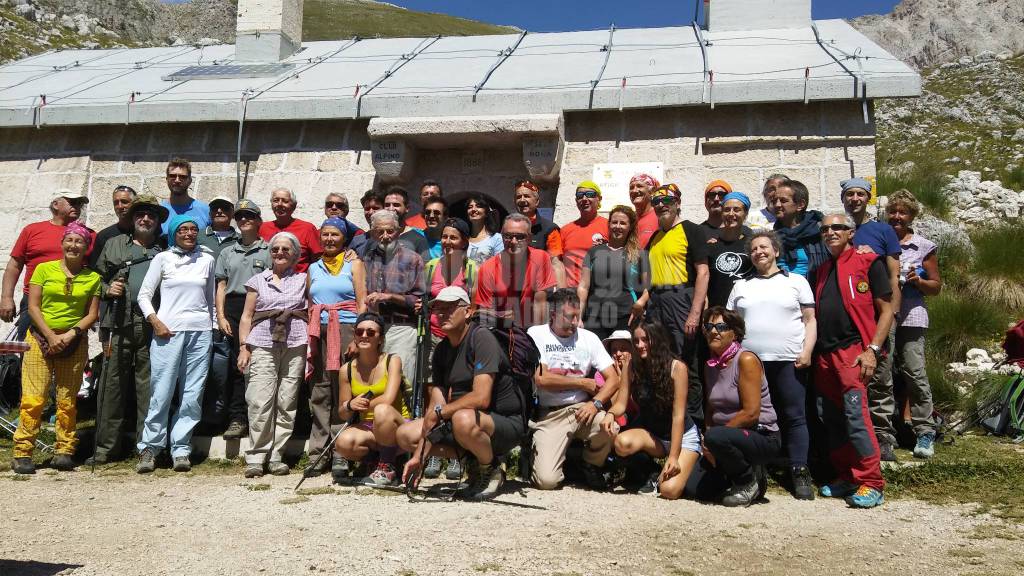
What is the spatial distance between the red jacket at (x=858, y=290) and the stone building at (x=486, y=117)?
1812 mm

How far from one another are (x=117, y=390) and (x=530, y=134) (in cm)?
383

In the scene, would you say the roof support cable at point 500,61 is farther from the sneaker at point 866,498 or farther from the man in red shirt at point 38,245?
the sneaker at point 866,498

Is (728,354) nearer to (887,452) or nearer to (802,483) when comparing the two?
(802,483)

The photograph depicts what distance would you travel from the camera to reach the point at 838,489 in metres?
4.47

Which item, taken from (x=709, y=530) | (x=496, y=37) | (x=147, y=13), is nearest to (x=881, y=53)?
(x=496, y=37)

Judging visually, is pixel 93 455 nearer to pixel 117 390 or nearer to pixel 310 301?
pixel 117 390

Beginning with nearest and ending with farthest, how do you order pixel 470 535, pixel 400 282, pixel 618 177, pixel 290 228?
pixel 470 535, pixel 400 282, pixel 290 228, pixel 618 177

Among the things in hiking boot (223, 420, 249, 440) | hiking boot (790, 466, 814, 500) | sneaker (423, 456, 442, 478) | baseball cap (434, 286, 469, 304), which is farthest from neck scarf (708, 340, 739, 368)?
hiking boot (223, 420, 249, 440)

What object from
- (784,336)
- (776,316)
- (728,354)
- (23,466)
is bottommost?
(23,466)

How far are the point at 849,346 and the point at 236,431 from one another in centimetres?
416

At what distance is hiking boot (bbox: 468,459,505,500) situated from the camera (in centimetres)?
444

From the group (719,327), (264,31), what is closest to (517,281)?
(719,327)

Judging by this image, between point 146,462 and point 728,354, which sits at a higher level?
point 728,354

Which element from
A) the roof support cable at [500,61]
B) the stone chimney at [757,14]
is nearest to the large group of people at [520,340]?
the roof support cable at [500,61]
